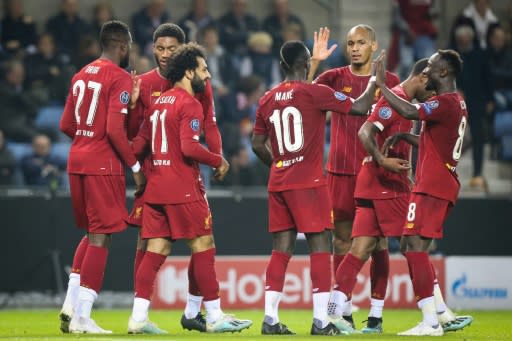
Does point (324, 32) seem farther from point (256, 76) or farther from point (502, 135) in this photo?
point (502, 135)

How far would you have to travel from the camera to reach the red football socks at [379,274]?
37.1ft

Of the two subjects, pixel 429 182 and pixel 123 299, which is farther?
pixel 123 299

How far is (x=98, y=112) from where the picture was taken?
10.8m

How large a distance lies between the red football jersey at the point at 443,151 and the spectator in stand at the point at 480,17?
9.22 meters

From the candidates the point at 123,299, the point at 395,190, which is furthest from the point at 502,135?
the point at 395,190

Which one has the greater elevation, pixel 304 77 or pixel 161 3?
pixel 161 3

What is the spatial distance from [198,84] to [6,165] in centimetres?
599

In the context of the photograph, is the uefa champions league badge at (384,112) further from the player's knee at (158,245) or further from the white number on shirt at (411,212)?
the player's knee at (158,245)

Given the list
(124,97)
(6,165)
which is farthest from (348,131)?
(6,165)

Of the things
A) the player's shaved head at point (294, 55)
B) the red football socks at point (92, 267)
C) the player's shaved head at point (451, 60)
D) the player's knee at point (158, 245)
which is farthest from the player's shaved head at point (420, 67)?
the red football socks at point (92, 267)

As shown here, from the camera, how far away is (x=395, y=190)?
11.2m

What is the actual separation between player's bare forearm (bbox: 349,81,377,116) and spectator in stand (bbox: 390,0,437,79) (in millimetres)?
9133

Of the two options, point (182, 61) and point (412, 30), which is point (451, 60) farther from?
point (412, 30)

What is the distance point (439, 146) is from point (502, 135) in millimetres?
8803
